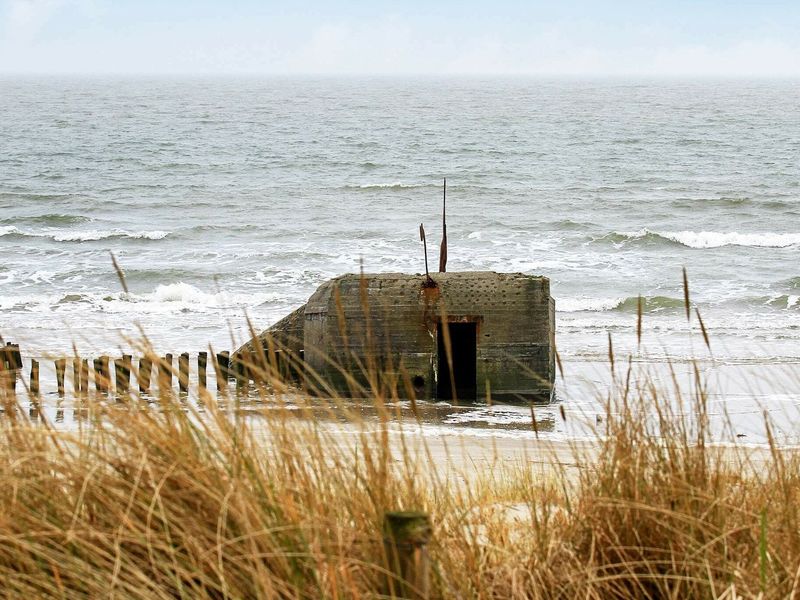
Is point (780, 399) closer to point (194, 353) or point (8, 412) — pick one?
point (194, 353)

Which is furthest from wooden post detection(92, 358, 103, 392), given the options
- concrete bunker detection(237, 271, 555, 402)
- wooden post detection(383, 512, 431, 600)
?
concrete bunker detection(237, 271, 555, 402)

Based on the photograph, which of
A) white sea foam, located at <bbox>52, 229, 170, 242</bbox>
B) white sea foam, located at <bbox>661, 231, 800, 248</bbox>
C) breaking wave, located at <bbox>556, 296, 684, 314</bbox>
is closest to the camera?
breaking wave, located at <bbox>556, 296, 684, 314</bbox>

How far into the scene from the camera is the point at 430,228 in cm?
2689

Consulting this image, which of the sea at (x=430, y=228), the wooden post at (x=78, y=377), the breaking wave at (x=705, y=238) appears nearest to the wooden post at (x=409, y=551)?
the sea at (x=430, y=228)

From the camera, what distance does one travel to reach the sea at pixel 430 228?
14.3m

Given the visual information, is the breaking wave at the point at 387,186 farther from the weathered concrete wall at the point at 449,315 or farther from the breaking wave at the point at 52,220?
the weathered concrete wall at the point at 449,315

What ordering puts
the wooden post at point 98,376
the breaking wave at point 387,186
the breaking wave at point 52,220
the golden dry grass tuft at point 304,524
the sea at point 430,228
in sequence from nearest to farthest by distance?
1. the golden dry grass tuft at point 304,524
2. the wooden post at point 98,376
3. the sea at point 430,228
4. the breaking wave at point 52,220
5. the breaking wave at point 387,186

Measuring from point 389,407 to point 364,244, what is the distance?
48.0ft

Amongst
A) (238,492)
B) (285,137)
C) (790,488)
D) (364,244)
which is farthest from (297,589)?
(285,137)

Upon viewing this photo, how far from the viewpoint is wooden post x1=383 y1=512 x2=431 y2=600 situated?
255 centimetres

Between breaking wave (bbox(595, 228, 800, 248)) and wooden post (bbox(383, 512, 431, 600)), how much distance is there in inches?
889

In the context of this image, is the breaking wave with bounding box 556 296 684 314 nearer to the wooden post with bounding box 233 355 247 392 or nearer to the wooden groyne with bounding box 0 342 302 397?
the wooden groyne with bounding box 0 342 302 397

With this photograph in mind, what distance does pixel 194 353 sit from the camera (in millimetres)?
13195

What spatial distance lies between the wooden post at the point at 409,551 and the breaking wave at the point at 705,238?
22.6 meters
